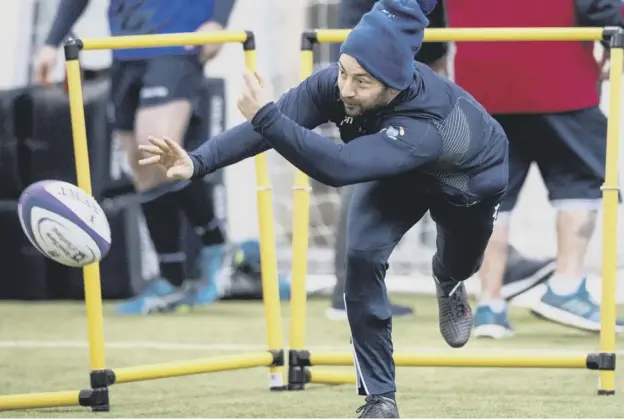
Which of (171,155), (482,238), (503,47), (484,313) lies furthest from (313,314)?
(171,155)

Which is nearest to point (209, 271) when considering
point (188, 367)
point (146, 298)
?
point (146, 298)

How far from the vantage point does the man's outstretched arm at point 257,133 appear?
15.9 feet

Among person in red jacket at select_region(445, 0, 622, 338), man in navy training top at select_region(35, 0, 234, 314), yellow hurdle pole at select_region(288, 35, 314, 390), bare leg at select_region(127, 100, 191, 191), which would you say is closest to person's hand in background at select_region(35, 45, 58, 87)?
man in navy training top at select_region(35, 0, 234, 314)

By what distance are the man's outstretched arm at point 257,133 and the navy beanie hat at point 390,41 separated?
0.33m

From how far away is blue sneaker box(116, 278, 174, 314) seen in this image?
8.58 metres

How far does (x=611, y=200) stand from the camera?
568cm

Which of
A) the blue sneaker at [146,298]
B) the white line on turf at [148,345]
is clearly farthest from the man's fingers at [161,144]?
the blue sneaker at [146,298]

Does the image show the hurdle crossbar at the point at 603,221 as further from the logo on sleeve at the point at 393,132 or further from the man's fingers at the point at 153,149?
the man's fingers at the point at 153,149

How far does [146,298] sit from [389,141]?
169 inches

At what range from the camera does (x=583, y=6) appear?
275 inches

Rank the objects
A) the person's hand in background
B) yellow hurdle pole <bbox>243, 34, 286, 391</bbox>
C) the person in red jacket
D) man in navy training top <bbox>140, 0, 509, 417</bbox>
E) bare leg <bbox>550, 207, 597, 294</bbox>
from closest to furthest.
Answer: man in navy training top <bbox>140, 0, 509, 417</bbox>, yellow hurdle pole <bbox>243, 34, 286, 391</bbox>, the person in red jacket, bare leg <bbox>550, 207, 597, 294</bbox>, the person's hand in background

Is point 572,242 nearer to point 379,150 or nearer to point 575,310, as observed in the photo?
point 575,310

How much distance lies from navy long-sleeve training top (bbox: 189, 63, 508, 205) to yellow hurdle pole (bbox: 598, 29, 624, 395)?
0.76 m

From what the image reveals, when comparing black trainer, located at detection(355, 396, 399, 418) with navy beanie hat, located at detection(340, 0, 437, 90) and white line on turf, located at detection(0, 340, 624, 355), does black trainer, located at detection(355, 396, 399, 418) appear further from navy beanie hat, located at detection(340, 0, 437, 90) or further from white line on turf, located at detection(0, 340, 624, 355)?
white line on turf, located at detection(0, 340, 624, 355)
